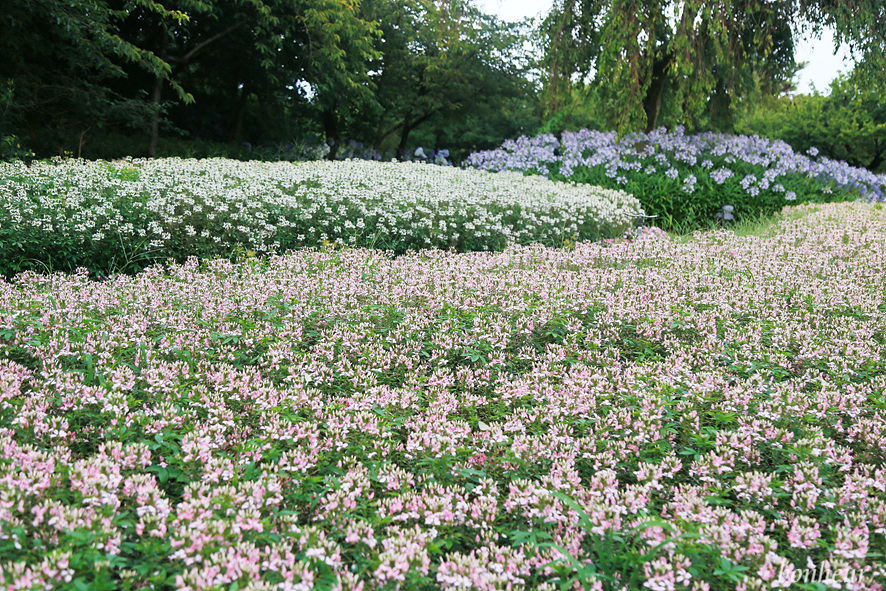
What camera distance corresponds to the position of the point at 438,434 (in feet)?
7.72

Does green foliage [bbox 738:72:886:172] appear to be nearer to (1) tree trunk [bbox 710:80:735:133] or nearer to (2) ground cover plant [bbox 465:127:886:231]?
(1) tree trunk [bbox 710:80:735:133]

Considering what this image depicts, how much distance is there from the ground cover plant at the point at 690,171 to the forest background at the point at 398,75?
768mm

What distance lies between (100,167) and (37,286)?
4.71 meters

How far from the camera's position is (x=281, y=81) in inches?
700

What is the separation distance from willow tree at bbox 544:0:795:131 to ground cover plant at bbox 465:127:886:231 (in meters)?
0.79

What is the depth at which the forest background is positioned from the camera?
40.9 feet

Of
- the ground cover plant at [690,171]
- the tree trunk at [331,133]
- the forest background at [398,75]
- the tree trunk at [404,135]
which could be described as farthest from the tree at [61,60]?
the tree trunk at [404,135]

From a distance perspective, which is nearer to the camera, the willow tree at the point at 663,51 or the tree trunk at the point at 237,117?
the willow tree at the point at 663,51

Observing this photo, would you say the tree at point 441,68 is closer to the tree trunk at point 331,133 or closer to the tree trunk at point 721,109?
the tree trunk at point 331,133

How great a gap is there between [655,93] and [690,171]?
114 inches

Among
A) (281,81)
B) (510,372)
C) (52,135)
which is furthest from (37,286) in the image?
(281,81)

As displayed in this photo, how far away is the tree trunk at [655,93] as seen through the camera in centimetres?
1470

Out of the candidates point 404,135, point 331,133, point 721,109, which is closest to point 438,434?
point 721,109

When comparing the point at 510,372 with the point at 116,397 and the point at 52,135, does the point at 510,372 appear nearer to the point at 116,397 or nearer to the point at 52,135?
the point at 116,397
